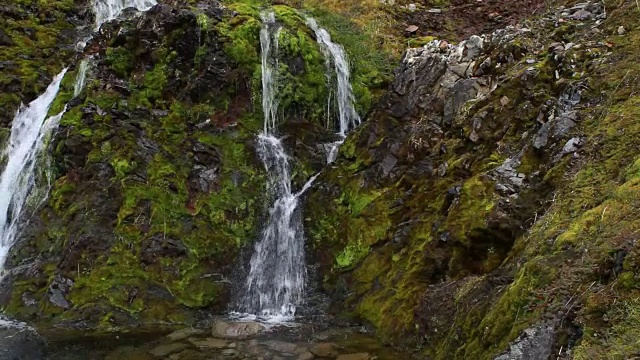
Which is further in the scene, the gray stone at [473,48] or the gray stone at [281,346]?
the gray stone at [473,48]

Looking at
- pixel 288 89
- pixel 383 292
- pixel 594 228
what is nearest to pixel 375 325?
pixel 383 292

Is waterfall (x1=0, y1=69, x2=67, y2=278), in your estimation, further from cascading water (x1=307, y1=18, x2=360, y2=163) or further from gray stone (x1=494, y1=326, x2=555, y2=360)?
gray stone (x1=494, y1=326, x2=555, y2=360)

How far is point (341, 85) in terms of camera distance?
1257 cm

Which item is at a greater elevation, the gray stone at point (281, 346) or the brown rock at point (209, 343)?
the gray stone at point (281, 346)

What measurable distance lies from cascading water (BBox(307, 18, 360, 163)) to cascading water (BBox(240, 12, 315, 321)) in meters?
1.25

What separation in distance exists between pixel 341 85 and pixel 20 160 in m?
7.19

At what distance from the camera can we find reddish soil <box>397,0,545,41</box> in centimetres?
1369

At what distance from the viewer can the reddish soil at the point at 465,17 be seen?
13.7 meters

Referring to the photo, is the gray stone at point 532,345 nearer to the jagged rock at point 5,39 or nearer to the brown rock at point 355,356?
the brown rock at point 355,356

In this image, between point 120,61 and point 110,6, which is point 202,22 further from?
point 110,6

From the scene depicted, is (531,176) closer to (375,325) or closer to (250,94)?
(375,325)

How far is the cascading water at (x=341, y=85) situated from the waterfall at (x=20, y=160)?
19.7 feet

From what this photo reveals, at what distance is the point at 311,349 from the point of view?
23.5ft

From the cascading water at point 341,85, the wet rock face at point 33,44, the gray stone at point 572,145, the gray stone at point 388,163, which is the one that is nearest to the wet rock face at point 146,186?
the cascading water at point 341,85
